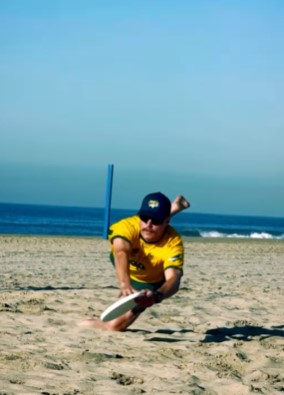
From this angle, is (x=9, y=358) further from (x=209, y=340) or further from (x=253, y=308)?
(x=253, y=308)

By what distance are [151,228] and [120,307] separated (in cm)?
69

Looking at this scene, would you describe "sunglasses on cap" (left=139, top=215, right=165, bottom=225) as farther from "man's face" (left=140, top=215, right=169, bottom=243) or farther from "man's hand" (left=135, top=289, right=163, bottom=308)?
"man's hand" (left=135, top=289, right=163, bottom=308)

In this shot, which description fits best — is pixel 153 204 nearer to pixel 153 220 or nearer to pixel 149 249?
pixel 153 220

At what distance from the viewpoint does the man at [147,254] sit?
21.4 feet

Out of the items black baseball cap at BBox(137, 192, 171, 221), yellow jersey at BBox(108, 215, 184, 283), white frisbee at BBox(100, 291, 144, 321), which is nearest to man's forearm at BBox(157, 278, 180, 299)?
yellow jersey at BBox(108, 215, 184, 283)

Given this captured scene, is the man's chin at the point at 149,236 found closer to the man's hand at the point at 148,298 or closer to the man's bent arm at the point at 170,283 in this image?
the man's bent arm at the point at 170,283

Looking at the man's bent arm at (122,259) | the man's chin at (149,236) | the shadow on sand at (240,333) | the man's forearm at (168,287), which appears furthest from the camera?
the shadow on sand at (240,333)

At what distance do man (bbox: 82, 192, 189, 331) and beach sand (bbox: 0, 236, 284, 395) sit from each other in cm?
37

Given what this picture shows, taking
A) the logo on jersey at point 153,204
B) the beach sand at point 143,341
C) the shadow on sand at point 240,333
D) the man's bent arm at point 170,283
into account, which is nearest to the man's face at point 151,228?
the logo on jersey at point 153,204

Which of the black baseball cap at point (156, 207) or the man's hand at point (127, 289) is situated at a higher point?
the black baseball cap at point (156, 207)

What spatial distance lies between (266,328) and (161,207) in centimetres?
181

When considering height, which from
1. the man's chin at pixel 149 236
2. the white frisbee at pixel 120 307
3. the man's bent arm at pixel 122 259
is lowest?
the white frisbee at pixel 120 307

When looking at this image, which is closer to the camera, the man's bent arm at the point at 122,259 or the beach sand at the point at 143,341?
the beach sand at the point at 143,341

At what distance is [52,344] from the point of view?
613 centimetres
